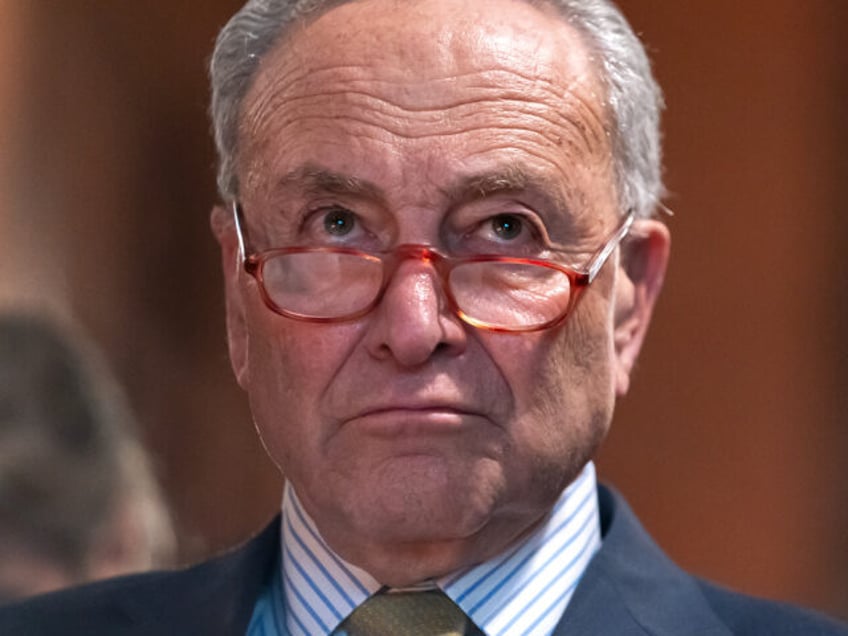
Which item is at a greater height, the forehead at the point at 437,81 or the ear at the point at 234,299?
the forehead at the point at 437,81

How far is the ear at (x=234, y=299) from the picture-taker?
104 inches

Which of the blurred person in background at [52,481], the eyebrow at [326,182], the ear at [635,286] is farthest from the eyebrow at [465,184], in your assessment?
the blurred person in background at [52,481]

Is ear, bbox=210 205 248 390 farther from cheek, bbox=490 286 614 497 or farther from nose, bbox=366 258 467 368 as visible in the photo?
cheek, bbox=490 286 614 497

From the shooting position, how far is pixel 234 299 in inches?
105

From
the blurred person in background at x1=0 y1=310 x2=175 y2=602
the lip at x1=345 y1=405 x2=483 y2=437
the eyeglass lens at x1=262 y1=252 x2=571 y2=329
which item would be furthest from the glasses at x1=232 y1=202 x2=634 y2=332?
the blurred person in background at x1=0 y1=310 x2=175 y2=602

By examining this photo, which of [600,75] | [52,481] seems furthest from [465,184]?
[52,481]

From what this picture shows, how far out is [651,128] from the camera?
2.67m

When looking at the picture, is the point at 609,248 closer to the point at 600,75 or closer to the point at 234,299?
the point at 600,75

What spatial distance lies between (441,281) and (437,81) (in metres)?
0.28

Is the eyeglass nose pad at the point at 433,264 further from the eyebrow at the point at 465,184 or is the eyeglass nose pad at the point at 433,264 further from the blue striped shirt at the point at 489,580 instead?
the blue striped shirt at the point at 489,580

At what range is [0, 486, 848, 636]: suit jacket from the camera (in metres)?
2.49

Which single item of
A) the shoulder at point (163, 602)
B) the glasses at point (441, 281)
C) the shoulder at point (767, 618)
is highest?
the glasses at point (441, 281)

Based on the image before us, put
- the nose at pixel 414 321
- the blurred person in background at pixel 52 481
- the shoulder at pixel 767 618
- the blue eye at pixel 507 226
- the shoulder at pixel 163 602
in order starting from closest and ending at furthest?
the nose at pixel 414 321
the blue eye at pixel 507 226
the shoulder at pixel 767 618
the shoulder at pixel 163 602
the blurred person in background at pixel 52 481

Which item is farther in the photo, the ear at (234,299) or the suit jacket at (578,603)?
the ear at (234,299)
